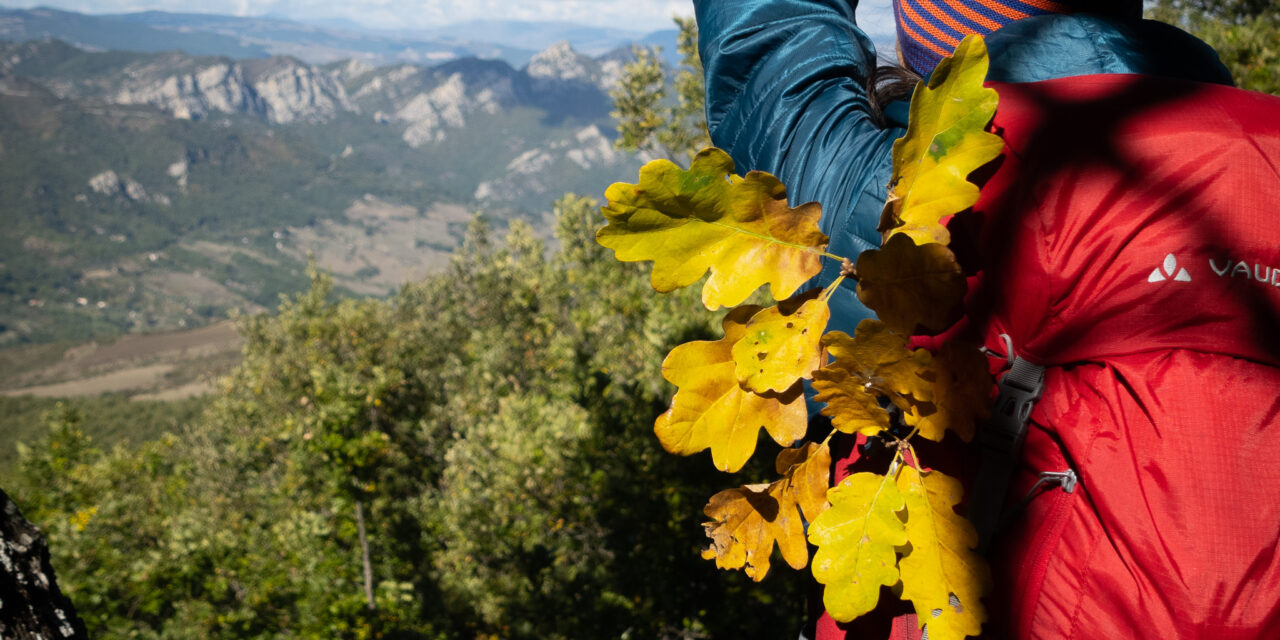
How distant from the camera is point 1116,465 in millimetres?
806

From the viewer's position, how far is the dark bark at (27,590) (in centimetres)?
168

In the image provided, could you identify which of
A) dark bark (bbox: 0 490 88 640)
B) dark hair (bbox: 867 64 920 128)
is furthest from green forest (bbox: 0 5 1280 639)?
dark hair (bbox: 867 64 920 128)

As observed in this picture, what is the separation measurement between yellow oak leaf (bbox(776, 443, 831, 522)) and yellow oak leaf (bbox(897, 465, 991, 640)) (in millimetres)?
105

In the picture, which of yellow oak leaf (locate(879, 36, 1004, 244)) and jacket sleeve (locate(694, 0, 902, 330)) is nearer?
yellow oak leaf (locate(879, 36, 1004, 244))

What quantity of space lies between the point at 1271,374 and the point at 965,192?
0.37 m

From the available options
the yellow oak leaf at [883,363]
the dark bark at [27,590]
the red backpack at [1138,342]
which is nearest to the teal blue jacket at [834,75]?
the red backpack at [1138,342]

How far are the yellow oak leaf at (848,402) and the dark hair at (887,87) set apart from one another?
0.60 meters

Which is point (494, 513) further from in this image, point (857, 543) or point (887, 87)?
point (857, 543)

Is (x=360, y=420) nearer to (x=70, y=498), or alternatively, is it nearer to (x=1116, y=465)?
(x=1116, y=465)

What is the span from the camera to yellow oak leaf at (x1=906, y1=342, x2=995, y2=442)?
32.5 inches

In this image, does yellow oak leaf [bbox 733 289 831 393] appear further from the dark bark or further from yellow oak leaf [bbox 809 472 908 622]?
the dark bark

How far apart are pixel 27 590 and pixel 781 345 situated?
2.05 m

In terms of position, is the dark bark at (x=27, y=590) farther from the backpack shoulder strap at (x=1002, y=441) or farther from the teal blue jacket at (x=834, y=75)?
the backpack shoulder strap at (x=1002, y=441)

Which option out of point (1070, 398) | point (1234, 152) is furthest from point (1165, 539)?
point (1234, 152)
